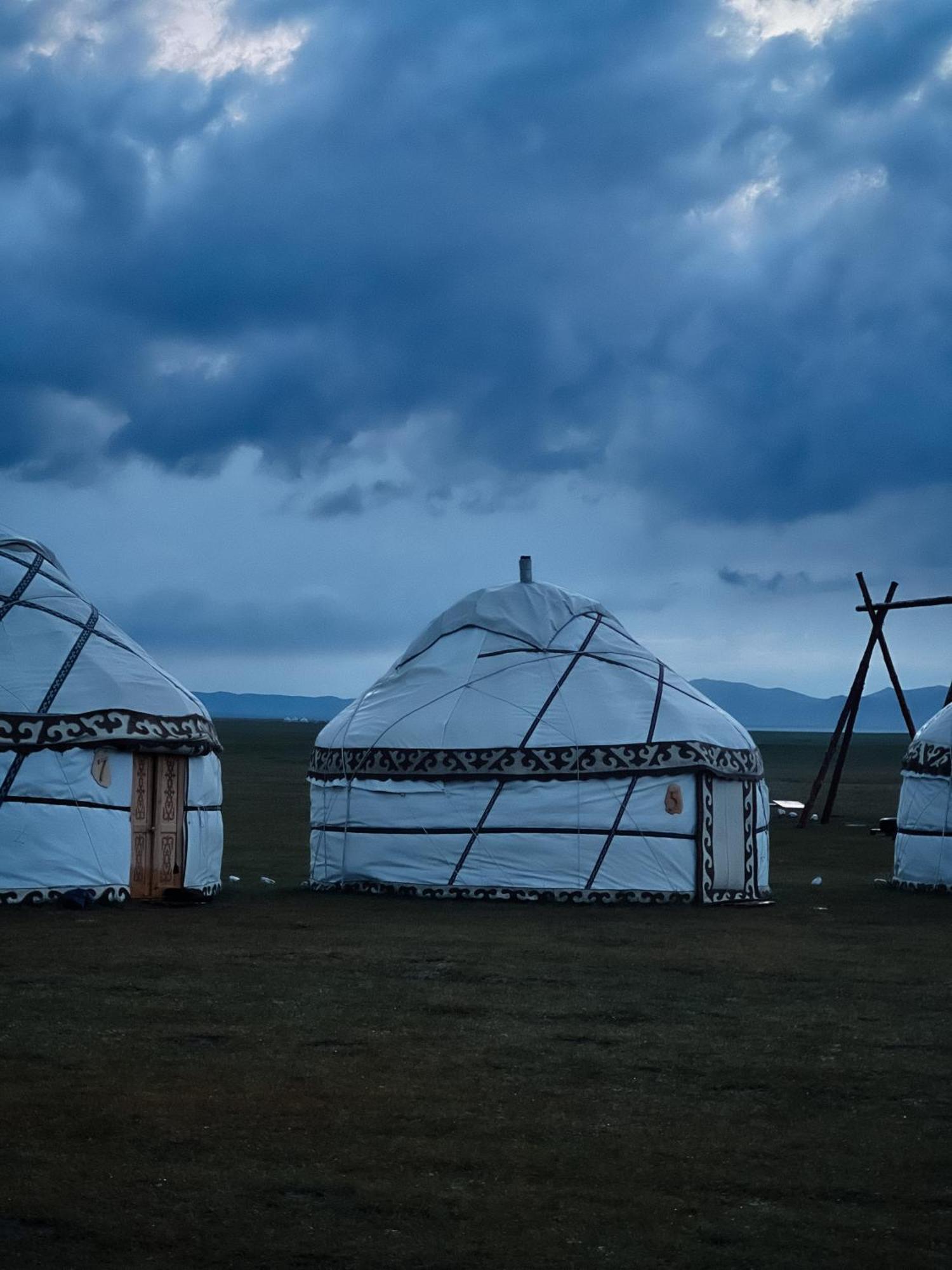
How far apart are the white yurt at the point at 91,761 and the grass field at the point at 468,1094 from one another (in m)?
0.66

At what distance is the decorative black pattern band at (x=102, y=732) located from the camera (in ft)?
36.3

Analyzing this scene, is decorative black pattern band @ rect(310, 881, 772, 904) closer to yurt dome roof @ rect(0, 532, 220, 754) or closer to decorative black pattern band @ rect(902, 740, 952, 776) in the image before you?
yurt dome roof @ rect(0, 532, 220, 754)

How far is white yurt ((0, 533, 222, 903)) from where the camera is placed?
11.1 meters

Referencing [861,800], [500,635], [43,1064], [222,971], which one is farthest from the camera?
[861,800]

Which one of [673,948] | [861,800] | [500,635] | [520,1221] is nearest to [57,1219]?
[520,1221]

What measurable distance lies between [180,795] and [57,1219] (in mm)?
8158

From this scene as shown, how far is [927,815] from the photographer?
45.1 ft

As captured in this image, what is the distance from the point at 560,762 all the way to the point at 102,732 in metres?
3.46

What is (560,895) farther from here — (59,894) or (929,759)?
(929,759)

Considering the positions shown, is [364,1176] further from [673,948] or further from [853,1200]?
[673,948]

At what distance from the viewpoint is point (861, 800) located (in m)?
31.1

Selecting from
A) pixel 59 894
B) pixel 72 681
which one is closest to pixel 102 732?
pixel 72 681

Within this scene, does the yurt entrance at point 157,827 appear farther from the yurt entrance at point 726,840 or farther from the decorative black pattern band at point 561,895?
the yurt entrance at point 726,840

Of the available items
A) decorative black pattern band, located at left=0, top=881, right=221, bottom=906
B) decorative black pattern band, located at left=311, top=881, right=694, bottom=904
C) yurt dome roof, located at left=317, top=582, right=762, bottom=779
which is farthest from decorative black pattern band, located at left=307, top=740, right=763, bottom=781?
decorative black pattern band, located at left=0, top=881, right=221, bottom=906
